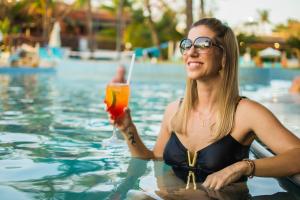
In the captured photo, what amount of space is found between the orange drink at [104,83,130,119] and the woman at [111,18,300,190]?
0.27 feet

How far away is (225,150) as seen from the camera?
260cm

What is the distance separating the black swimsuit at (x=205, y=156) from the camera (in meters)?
2.60

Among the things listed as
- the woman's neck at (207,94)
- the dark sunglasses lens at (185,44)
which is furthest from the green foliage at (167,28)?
the dark sunglasses lens at (185,44)

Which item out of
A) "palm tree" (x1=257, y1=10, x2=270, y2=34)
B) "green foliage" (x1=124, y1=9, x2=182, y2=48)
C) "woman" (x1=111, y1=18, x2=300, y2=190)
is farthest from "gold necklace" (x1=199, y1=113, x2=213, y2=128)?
"palm tree" (x1=257, y1=10, x2=270, y2=34)

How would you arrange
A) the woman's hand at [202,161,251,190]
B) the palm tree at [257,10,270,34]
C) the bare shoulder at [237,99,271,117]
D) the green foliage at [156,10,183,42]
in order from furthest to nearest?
the palm tree at [257,10,270,34] → the green foliage at [156,10,183,42] → the bare shoulder at [237,99,271,117] → the woman's hand at [202,161,251,190]

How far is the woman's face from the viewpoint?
2.57 metres

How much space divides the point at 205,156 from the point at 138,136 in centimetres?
49

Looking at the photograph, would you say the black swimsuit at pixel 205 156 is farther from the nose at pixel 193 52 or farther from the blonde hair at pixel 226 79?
the nose at pixel 193 52

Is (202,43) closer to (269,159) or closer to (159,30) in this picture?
(269,159)

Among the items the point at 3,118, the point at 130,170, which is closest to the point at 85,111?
the point at 3,118

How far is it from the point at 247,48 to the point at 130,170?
1205 inches

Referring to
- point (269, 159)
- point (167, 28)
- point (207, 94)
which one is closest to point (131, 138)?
point (207, 94)

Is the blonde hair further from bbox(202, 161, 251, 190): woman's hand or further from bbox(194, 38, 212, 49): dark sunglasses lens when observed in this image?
bbox(202, 161, 251, 190): woman's hand

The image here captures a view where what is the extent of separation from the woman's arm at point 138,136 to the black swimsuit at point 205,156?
0.16 meters
